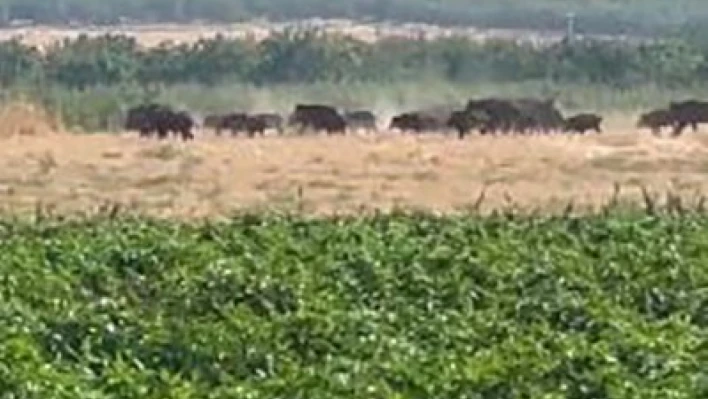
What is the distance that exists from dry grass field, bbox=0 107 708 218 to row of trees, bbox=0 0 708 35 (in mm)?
22883

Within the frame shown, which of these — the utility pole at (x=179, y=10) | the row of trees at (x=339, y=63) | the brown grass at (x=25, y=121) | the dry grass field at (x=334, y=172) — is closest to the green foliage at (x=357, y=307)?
the dry grass field at (x=334, y=172)

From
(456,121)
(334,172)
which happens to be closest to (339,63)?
(456,121)

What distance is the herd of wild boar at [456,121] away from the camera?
3750 centimetres

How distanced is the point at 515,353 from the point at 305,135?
61.9ft

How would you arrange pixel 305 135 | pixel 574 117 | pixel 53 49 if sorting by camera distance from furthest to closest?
pixel 53 49 → pixel 574 117 → pixel 305 135

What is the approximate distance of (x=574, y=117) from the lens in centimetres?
3969

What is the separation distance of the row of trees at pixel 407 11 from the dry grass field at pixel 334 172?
901 inches

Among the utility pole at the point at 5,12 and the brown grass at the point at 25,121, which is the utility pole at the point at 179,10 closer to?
Answer: the utility pole at the point at 5,12

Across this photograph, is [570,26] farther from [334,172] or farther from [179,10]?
[334,172]

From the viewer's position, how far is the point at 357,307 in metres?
20.2

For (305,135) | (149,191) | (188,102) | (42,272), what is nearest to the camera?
(42,272)

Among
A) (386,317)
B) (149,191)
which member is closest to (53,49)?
(149,191)

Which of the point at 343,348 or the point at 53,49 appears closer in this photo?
the point at 343,348

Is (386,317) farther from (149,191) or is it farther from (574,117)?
(574,117)
